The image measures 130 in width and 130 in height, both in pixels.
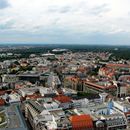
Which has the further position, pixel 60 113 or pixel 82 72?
pixel 82 72

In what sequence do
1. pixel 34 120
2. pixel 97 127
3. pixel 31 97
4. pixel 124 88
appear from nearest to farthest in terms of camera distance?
pixel 97 127, pixel 34 120, pixel 31 97, pixel 124 88

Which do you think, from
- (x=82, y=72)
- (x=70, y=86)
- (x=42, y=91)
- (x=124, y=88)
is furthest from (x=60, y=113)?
(x=82, y=72)

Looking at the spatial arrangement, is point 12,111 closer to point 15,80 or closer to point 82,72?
point 15,80

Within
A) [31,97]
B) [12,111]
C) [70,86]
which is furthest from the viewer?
[70,86]

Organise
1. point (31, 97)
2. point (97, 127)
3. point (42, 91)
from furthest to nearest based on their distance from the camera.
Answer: point (42, 91)
point (31, 97)
point (97, 127)

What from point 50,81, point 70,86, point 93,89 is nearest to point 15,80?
point 50,81

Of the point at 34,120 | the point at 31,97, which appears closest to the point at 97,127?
the point at 34,120

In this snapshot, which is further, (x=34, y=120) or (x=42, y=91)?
(x=42, y=91)

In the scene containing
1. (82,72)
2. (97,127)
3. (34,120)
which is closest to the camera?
(97,127)

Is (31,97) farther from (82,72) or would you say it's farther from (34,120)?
(82,72)
